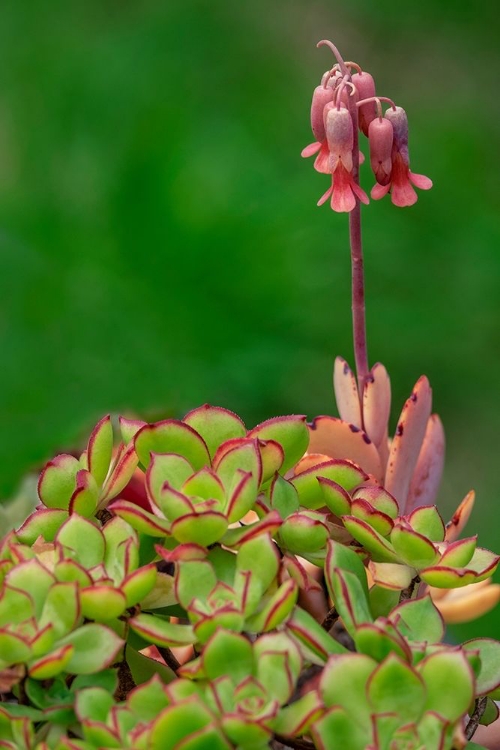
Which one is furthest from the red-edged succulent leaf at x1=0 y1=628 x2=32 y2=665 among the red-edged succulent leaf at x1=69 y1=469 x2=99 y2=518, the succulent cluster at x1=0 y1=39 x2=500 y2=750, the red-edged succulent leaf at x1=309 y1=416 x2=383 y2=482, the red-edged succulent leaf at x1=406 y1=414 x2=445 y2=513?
the red-edged succulent leaf at x1=406 y1=414 x2=445 y2=513

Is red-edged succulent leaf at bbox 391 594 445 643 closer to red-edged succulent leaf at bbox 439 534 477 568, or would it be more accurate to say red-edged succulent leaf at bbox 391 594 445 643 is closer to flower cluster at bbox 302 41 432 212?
red-edged succulent leaf at bbox 439 534 477 568

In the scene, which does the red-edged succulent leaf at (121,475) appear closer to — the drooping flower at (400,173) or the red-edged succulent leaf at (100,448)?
the red-edged succulent leaf at (100,448)

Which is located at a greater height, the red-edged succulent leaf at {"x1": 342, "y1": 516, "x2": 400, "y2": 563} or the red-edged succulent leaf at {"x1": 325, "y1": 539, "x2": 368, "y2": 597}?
the red-edged succulent leaf at {"x1": 342, "y1": 516, "x2": 400, "y2": 563}

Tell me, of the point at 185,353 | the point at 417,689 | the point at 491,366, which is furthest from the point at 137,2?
the point at 417,689

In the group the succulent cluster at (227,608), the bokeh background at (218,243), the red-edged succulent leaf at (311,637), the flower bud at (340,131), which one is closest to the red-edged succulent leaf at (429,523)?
the succulent cluster at (227,608)

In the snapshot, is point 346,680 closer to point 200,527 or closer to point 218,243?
point 200,527
